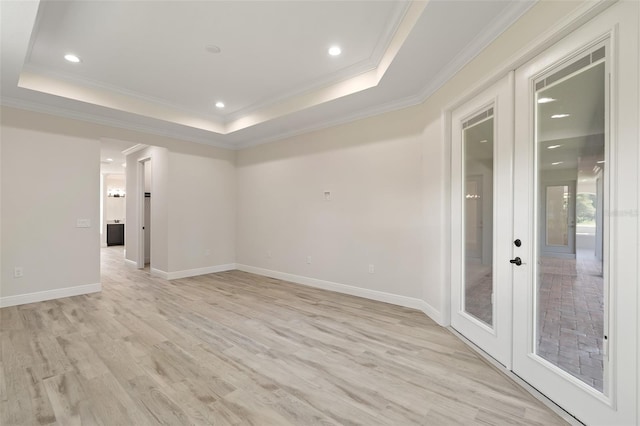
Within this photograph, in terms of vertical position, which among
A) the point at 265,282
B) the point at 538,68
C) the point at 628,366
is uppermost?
the point at 538,68

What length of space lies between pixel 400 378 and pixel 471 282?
1.33 meters

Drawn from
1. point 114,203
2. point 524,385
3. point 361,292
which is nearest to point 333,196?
point 361,292

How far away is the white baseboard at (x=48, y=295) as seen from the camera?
153 inches

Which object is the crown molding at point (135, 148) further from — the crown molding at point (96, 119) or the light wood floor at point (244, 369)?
the light wood floor at point (244, 369)

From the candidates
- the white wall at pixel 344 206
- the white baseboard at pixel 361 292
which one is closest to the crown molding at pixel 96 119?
the white wall at pixel 344 206

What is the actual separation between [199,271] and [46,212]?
8.66 feet

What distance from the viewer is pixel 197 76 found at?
12.4 feet

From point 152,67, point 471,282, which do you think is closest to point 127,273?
point 152,67

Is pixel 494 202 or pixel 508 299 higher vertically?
pixel 494 202

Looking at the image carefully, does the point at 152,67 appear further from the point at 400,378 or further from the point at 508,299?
the point at 508,299

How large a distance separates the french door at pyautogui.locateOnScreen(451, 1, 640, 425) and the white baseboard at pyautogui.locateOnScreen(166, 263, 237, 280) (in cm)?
507

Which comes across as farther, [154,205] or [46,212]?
[154,205]

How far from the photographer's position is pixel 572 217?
1.89 meters

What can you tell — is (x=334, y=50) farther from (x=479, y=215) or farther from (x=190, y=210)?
(x=190, y=210)
